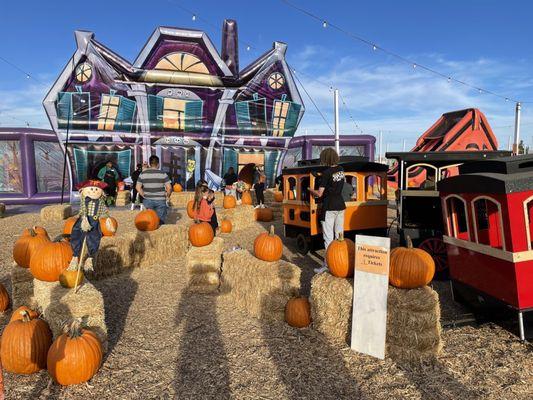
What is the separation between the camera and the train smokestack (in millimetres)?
18594

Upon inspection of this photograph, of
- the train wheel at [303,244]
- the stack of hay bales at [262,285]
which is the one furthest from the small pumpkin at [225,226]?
the stack of hay bales at [262,285]

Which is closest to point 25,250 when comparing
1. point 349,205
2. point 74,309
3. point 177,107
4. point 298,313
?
point 74,309

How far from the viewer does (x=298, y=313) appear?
14.6ft

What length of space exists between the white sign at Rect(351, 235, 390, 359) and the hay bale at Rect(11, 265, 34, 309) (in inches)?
173

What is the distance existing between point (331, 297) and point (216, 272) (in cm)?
245

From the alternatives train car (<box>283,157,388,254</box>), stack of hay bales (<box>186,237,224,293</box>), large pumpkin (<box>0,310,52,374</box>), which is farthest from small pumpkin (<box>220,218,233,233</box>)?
large pumpkin (<box>0,310,52,374</box>)

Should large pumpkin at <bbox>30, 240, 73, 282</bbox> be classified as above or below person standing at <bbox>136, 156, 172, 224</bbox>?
below

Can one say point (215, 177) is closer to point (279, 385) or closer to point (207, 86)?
point (207, 86)

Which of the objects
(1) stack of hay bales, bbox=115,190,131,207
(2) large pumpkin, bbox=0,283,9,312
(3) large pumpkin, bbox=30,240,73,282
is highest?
(1) stack of hay bales, bbox=115,190,131,207

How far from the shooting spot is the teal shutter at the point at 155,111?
57.2ft

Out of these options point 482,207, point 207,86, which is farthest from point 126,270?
point 207,86

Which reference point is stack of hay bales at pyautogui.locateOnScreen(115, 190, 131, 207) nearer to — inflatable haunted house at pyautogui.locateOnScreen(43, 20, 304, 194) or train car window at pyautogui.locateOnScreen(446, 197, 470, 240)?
inflatable haunted house at pyautogui.locateOnScreen(43, 20, 304, 194)

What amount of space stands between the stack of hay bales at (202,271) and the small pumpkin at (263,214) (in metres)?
6.84

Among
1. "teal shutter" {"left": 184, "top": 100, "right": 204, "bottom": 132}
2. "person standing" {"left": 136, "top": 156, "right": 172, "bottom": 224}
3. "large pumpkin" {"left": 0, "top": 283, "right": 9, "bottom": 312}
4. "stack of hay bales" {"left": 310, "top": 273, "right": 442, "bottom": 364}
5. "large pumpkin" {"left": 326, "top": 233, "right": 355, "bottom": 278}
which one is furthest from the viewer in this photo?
"teal shutter" {"left": 184, "top": 100, "right": 204, "bottom": 132}
